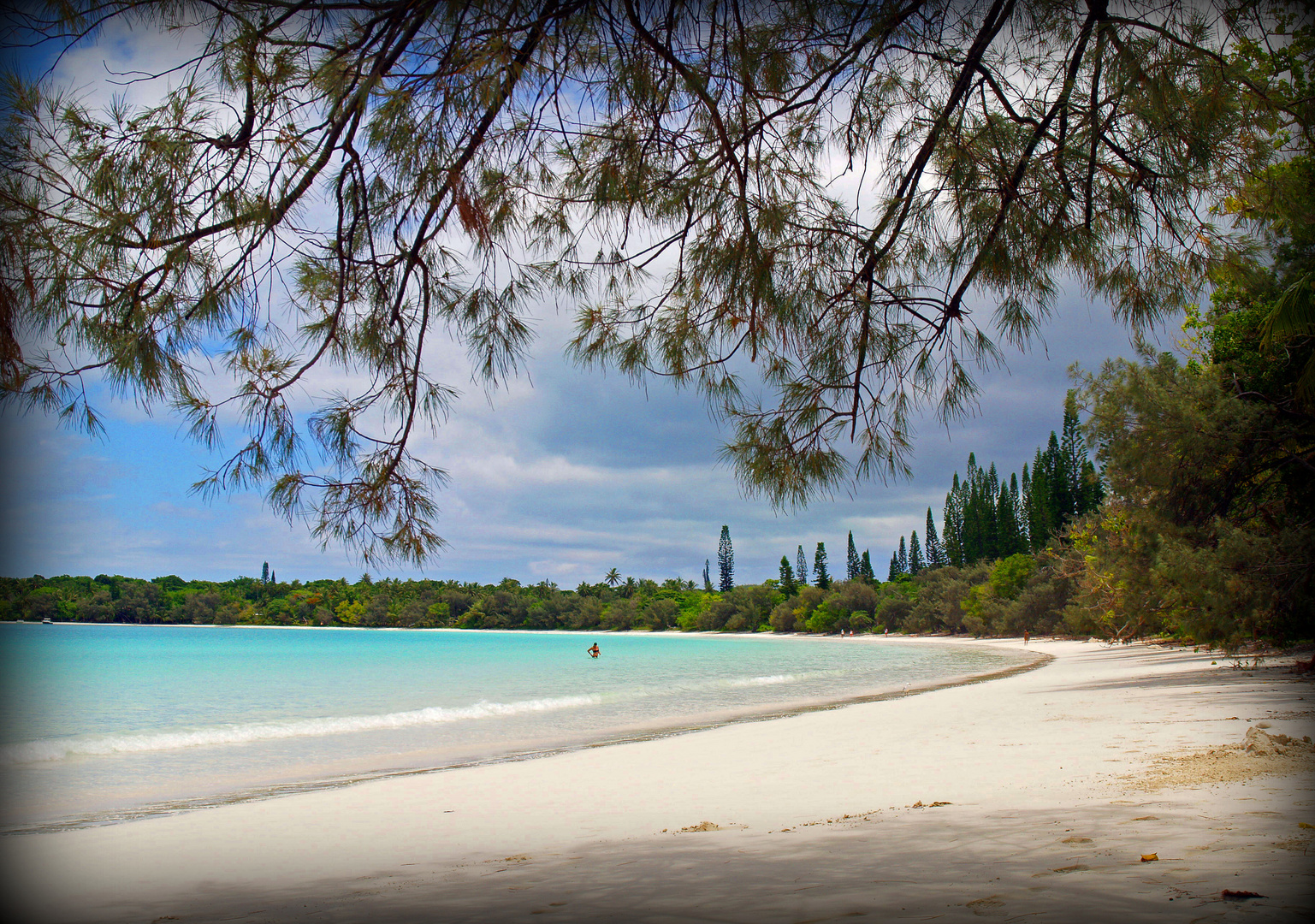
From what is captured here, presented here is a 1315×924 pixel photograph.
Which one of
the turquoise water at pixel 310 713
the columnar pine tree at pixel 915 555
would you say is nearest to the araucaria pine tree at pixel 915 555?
the columnar pine tree at pixel 915 555

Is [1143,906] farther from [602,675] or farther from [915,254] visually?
[602,675]

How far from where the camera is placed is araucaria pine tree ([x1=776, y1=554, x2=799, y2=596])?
241 ft

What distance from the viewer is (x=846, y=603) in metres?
61.3


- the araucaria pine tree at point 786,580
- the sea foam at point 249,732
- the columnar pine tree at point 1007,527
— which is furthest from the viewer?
the araucaria pine tree at point 786,580

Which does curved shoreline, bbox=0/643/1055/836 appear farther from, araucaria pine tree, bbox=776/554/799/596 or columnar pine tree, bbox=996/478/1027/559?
araucaria pine tree, bbox=776/554/799/596

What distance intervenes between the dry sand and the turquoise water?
46.6 inches

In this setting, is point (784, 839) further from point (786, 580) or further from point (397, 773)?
point (786, 580)

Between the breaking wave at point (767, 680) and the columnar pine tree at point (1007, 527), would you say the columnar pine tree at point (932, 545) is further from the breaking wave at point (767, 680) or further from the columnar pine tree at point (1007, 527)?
the breaking wave at point (767, 680)

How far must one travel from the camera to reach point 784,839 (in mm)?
3596

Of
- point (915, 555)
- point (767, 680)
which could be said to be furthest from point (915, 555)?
point (767, 680)

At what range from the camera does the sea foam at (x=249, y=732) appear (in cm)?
1058

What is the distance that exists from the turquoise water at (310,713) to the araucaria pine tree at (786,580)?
4230 centimetres

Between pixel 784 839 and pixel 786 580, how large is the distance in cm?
7406

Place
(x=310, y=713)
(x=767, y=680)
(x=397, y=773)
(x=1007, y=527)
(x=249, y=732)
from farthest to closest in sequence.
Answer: (x=1007, y=527) → (x=767, y=680) → (x=310, y=713) → (x=249, y=732) → (x=397, y=773)
